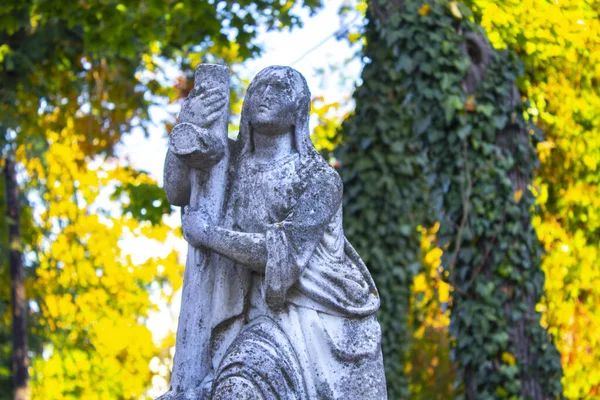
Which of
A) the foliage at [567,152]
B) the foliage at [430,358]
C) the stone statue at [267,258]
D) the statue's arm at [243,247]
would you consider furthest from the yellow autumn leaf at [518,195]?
the foliage at [430,358]

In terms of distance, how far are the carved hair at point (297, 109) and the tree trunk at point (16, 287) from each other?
983cm

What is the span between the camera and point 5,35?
1267 cm

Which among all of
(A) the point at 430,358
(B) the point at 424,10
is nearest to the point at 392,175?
(B) the point at 424,10

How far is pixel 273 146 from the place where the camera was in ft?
14.8

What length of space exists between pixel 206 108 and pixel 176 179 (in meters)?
0.36

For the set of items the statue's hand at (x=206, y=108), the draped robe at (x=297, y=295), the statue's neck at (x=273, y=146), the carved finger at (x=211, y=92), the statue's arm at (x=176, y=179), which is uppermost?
the carved finger at (x=211, y=92)

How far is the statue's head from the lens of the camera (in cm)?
445

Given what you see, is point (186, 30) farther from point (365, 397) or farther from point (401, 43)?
point (365, 397)

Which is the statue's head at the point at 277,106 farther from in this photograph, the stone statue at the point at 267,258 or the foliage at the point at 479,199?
the foliage at the point at 479,199

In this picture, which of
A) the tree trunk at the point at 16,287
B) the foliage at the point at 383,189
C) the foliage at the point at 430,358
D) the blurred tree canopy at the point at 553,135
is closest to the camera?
the blurred tree canopy at the point at 553,135

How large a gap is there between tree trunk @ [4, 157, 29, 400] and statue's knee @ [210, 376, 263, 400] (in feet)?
33.3

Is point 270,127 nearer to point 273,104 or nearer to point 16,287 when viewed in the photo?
point 273,104

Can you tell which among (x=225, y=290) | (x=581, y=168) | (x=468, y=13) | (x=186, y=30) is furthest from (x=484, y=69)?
(x=225, y=290)

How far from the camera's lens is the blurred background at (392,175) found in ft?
26.2
